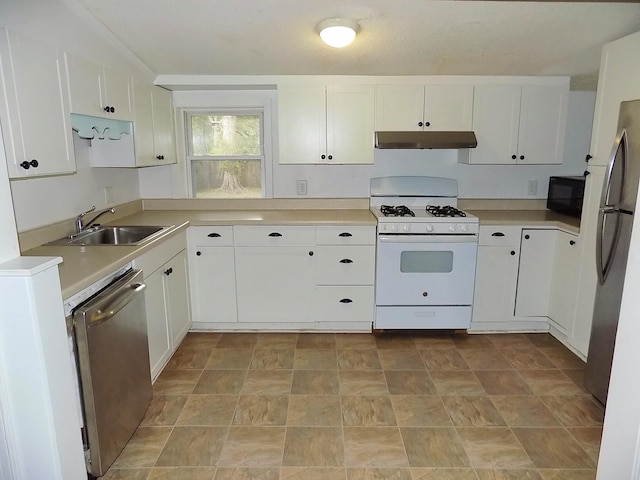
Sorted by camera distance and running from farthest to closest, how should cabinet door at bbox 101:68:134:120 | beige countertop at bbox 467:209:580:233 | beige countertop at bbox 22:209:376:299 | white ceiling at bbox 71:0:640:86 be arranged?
beige countertop at bbox 467:209:580:233 < cabinet door at bbox 101:68:134:120 < white ceiling at bbox 71:0:640:86 < beige countertop at bbox 22:209:376:299

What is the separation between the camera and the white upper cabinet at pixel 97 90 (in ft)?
7.11

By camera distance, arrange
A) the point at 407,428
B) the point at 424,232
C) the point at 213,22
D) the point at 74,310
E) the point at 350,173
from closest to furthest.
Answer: the point at 74,310
the point at 407,428
the point at 213,22
the point at 424,232
the point at 350,173

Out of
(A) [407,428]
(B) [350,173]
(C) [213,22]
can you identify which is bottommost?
(A) [407,428]

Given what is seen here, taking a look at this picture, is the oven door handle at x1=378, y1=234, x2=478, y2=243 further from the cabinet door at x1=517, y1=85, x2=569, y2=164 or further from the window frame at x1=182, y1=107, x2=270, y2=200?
the window frame at x1=182, y1=107, x2=270, y2=200

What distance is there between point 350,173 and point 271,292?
1253mm

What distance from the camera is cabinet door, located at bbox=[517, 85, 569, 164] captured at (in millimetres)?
3301

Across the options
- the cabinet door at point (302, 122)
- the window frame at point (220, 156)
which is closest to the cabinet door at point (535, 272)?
the cabinet door at point (302, 122)

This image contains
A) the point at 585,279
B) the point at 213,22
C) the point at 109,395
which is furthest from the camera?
the point at 585,279

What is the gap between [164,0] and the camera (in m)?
2.32

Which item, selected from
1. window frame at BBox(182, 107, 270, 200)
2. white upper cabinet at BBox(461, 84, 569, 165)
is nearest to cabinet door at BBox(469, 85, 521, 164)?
white upper cabinet at BBox(461, 84, 569, 165)

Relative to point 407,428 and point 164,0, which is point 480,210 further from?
point 164,0

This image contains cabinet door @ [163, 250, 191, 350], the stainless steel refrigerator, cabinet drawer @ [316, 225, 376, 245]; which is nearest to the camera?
the stainless steel refrigerator

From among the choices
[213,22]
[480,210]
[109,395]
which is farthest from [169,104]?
[480,210]

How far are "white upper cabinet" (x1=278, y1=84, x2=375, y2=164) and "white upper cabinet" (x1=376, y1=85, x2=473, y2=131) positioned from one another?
111mm
